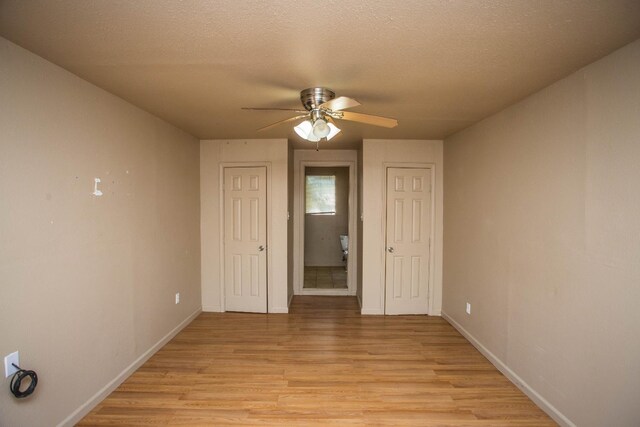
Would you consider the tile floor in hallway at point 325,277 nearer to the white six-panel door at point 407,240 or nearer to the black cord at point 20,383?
the white six-panel door at point 407,240

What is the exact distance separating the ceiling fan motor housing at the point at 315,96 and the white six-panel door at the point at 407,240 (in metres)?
2.32

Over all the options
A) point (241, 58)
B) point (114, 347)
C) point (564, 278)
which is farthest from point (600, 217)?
point (114, 347)

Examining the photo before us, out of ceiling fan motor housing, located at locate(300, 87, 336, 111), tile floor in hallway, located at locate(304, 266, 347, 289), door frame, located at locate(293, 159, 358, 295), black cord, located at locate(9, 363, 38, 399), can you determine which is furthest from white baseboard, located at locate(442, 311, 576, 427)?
black cord, located at locate(9, 363, 38, 399)

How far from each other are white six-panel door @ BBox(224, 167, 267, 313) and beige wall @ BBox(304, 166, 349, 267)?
10.9 feet

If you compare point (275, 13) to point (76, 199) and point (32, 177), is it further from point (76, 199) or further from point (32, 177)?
point (76, 199)

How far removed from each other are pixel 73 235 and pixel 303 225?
3.64 m

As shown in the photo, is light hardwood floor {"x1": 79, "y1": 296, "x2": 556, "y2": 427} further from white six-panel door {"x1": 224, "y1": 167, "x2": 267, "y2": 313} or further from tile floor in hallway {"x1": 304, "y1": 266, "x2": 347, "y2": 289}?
tile floor in hallway {"x1": 304, "y1": 266, "x2": 347, "y2": 289}

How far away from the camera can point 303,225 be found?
5605 mm

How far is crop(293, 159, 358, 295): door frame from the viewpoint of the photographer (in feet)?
18.0

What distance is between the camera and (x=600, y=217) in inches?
78.3

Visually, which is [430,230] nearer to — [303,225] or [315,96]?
[303,225]

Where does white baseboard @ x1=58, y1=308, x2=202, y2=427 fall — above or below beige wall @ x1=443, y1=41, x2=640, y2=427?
below

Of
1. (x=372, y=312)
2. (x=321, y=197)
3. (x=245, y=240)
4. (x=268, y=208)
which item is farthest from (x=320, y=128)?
(x=321, y=197)

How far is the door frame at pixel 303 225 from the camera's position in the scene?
5500 mm
